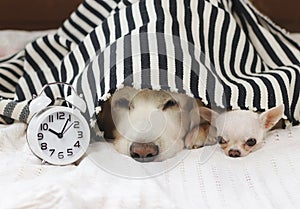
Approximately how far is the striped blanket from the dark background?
0.33 m

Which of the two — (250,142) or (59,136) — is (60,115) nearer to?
(59,136)

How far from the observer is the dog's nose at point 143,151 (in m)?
1.16

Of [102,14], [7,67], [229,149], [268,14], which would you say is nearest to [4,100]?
[7,67]

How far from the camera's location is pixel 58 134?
1.14 metres

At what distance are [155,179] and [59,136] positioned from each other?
0.66ft

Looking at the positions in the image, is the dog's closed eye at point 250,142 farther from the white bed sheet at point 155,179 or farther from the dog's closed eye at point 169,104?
the dog's closed eye at point 169,104

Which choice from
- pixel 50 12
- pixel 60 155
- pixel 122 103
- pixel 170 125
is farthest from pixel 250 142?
pixel 50 12

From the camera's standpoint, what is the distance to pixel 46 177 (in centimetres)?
105

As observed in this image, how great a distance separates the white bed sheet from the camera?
977 mm

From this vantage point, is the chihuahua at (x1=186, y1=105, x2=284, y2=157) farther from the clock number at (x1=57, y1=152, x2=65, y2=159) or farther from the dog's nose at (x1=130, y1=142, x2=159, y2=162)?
the clock number at (x1=57, y1=152, x2=65, y2=159)

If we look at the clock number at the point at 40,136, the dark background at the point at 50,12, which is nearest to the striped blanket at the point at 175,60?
the clock number at the point at 40,136

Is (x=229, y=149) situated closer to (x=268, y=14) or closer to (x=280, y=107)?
(x=280, y=107)

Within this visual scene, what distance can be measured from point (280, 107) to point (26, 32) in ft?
2.98

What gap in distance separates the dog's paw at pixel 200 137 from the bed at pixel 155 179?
0.9 inches
